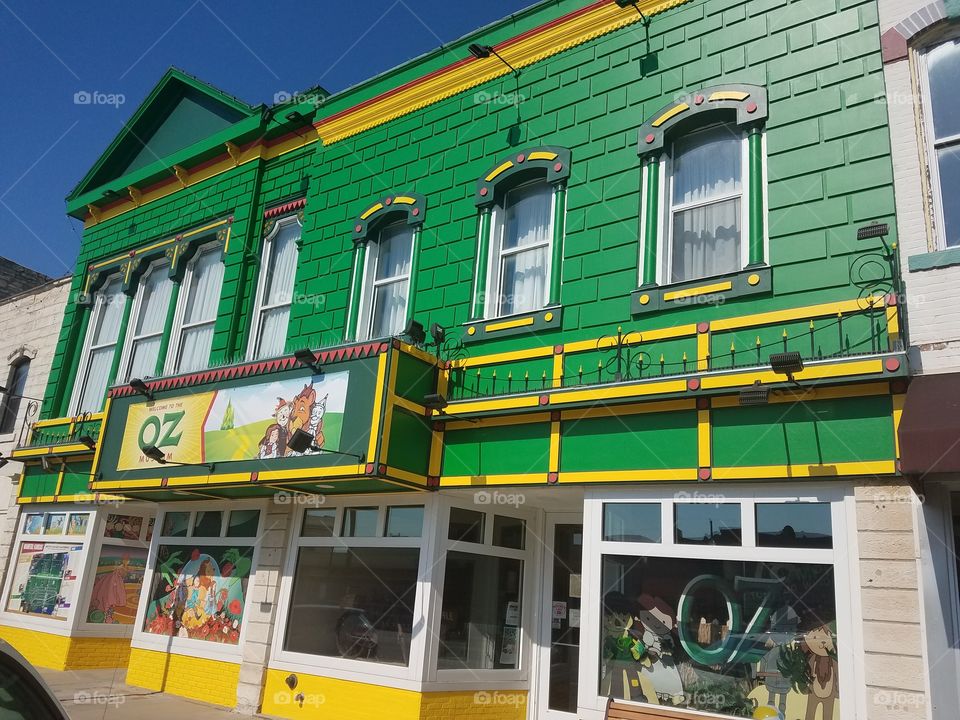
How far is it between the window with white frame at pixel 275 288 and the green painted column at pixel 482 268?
3.80 meters

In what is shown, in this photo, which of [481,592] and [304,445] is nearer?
[304,445]

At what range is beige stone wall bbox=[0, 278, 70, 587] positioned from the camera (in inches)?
659

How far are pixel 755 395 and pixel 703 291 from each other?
1.49 metres

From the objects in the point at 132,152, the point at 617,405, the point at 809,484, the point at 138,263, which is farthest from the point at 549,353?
the point at 132,152

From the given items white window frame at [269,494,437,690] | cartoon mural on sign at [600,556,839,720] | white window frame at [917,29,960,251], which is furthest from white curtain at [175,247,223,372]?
Answer: white window frame at [917,29,960,251]

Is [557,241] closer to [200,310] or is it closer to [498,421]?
[498,421]

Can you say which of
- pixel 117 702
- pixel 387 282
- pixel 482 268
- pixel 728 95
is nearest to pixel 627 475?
pixel 482 268

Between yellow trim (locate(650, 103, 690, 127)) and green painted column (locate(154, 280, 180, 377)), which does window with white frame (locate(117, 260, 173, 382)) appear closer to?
green painted column (locate(154, 280, 180, 377))

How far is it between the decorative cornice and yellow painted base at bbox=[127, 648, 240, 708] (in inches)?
327

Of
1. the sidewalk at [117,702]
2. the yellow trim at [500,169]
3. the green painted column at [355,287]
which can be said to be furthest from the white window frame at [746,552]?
the sidewalk at [117,702]

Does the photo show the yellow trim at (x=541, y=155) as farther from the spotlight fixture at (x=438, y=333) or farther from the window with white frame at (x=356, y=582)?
the window with white frame at (x=356, y=582)

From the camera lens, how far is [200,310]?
1448 cm

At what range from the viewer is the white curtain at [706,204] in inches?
344

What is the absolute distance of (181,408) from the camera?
451 inches
